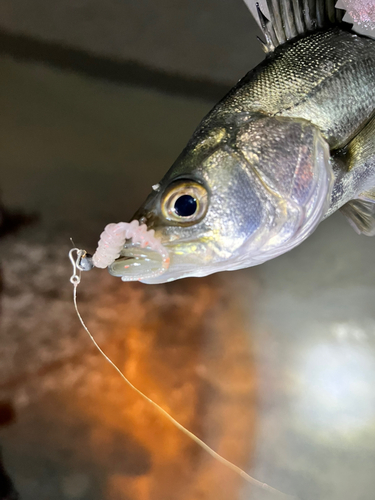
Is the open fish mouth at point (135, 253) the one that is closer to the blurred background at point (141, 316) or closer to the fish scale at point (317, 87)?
the fish scale at point (317, 87)

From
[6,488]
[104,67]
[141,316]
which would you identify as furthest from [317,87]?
[6,488]

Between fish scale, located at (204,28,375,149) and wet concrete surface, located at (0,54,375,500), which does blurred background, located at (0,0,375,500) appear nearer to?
wet concrete surface, located at (0,54,375,500)

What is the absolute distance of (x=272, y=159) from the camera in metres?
0.41

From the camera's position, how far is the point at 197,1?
4.09 feet

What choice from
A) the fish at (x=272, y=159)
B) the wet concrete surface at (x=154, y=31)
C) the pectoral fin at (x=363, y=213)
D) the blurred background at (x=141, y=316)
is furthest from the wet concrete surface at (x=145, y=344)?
the fish at (x=272, y=159)

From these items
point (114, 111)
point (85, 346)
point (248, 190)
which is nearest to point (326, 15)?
point (248, 190)

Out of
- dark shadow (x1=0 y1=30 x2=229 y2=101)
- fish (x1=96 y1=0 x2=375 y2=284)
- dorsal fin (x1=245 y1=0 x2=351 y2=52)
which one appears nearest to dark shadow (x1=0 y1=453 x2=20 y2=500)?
fish (x1=96 y1=0 x2=375 y2=284)

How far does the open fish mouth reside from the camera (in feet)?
1.19

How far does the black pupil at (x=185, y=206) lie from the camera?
387 mm

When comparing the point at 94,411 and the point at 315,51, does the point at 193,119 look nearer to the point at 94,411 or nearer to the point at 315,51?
the point at 315,51

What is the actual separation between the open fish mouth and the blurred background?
0.73 metres

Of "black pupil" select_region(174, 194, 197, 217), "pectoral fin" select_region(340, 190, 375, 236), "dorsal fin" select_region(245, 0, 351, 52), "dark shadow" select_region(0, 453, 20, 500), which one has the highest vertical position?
"dorsal fin" select_region(245, 0, 351, 52)

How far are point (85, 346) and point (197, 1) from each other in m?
1.49

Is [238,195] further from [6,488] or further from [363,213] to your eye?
[6,488]
